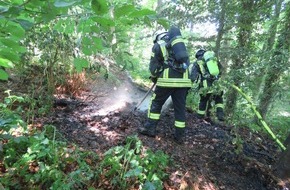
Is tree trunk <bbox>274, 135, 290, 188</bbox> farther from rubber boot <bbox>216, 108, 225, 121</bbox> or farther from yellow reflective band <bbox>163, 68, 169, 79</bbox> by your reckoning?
rubber boot <bbox>216, 108, 225, 121</bbox>

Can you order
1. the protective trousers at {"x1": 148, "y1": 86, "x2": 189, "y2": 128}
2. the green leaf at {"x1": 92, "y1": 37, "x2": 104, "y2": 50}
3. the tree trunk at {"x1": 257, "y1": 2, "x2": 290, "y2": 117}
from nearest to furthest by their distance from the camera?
the green leaf at {"x1": 92, "y1": 37, "x2": 104, "y2": 50}, the tree trunk at {"x1": 257, "y1": 2, "x2": 290, "y2": 117}, the protective trousers at {"x1": 148, "y1": 86, "x2": 189, "y2": 128}

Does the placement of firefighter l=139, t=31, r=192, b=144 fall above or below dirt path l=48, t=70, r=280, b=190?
above

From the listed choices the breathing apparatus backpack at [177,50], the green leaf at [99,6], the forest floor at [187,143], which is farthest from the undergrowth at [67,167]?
the green leaf at [99,6]

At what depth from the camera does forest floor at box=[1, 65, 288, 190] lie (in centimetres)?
424

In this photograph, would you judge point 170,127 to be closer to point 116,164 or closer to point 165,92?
point 165,92

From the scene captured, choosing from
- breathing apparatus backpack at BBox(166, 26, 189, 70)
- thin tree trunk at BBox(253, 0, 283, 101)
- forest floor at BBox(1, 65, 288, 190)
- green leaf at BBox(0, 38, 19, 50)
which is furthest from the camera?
breathing apparatus backpack at BBox(166, 26, 189, 70)

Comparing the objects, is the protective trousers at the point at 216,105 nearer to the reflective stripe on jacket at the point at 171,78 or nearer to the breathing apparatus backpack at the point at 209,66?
the breathing apparatus backpack at the point at 209,66

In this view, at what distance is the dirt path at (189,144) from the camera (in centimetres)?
424

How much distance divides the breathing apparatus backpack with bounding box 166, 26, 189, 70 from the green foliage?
6.52 feet

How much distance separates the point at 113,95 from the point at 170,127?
8.98ft

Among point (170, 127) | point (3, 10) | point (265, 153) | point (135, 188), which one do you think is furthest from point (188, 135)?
Result: point (3, 10)

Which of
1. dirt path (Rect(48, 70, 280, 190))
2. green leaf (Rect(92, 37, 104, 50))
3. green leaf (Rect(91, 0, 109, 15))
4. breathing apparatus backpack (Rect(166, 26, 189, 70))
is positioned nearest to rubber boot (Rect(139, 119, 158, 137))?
dirt path (Rect(48, 70, 280, 190))

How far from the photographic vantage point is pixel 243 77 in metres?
4.57

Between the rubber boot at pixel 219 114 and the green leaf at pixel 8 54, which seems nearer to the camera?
the green leaf at pixel 8 54
